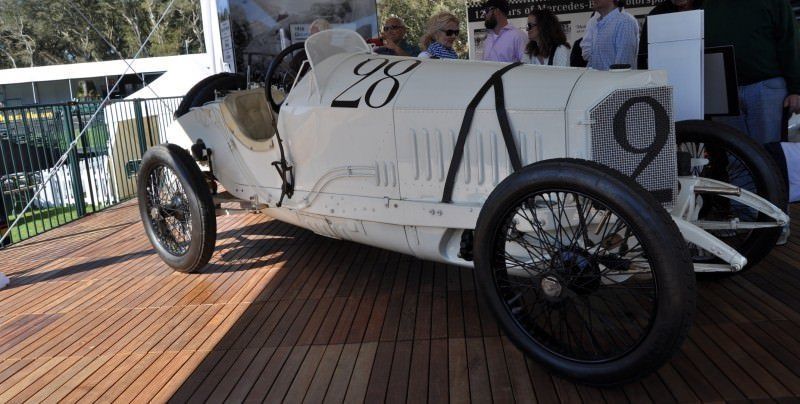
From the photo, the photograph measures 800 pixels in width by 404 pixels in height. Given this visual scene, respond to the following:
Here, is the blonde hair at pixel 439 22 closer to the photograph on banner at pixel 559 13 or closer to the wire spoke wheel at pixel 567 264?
the wire spoke wheel at pixel 567 264

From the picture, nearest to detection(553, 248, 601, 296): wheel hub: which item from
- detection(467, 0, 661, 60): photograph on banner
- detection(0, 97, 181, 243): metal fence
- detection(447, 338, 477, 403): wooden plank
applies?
detection(447, 338, 477, 403): wooden plank

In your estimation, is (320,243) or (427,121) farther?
(320,243)

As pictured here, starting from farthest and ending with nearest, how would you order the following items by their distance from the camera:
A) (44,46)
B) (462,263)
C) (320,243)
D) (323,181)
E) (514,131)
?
(44,46), (320,243), (323,181), (462,263), (514,131)

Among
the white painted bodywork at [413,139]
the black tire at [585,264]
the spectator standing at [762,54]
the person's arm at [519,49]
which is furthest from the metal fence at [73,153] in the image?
the spectator standing at [762,54]

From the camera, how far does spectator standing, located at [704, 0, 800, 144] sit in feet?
13.7

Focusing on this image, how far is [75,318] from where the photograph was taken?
153 inches

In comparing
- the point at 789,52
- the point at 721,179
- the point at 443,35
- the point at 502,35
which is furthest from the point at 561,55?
the point at 721,179

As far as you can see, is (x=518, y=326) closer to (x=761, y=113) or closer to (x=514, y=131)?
(x=514, y=131)

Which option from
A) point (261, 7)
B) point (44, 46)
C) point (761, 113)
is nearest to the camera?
point (761, 113)

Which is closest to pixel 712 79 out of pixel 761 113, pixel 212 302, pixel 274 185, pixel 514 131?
pixel 761 113

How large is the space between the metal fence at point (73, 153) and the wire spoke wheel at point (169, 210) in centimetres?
193

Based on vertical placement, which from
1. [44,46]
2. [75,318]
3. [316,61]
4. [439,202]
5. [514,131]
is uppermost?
[44,46]

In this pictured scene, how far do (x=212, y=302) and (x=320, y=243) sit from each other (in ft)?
4.43

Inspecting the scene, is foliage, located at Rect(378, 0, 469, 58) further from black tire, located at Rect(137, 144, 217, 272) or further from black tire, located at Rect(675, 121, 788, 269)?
black tire, located at Rect(675, 121, 788, 269)
